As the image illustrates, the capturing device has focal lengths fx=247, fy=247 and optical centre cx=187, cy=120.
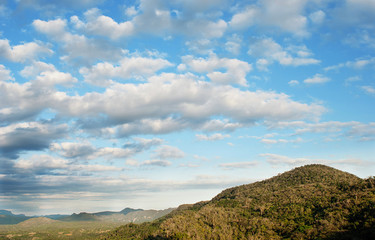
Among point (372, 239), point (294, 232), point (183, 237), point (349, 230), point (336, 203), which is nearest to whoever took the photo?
point (372, 239)

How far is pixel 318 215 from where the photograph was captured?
584 ft

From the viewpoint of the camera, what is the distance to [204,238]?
19588 cm

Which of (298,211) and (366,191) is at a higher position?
(366,191)

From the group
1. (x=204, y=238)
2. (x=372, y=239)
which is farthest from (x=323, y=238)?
(x=204, y=238)

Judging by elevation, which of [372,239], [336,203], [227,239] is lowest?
[227,239]

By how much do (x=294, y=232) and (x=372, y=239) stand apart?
49.5 meters

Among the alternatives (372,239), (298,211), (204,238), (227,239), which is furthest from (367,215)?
(204,238)

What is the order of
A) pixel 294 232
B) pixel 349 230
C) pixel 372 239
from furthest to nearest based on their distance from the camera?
1. pixel 294 232
2. pixel 349 230
3. pixel 372 239

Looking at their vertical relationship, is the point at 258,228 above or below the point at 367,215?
below

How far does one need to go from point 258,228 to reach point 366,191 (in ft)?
269

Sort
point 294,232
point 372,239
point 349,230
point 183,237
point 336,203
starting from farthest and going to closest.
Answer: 1. point 183,237
2. point 336,203
3. point 294,232
4. point 349,230
5. point 372,239

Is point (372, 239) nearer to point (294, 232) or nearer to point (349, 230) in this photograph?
point (349, 230)

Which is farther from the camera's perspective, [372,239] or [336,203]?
Result: [336,203]

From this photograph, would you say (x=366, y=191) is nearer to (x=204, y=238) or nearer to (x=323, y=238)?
(x=323, y=238)
